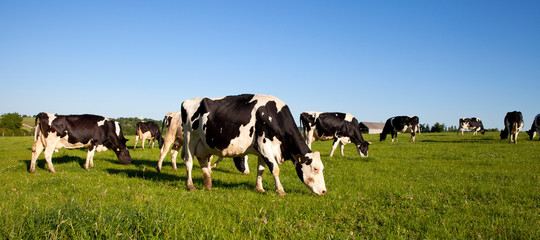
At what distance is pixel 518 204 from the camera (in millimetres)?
6922

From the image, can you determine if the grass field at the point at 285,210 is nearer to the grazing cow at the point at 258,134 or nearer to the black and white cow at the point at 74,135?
the grazing cow at the point at 258,134

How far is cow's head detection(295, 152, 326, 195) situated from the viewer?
7.52 meters

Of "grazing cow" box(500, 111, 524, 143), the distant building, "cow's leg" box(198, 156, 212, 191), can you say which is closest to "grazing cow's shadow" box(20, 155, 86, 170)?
"cow's leg" box(198, 156, 212, 191)

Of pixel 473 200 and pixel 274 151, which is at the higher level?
pixel 274 151

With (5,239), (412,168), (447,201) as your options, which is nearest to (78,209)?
(5,239)

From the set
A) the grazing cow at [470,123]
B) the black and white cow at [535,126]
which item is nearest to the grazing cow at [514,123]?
the black and white cow at [535,126]

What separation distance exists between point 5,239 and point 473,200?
28.1 ft

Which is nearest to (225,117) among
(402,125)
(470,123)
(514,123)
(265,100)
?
(265,100)

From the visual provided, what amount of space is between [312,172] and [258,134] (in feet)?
5.16

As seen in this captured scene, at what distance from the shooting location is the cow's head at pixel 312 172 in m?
7.52

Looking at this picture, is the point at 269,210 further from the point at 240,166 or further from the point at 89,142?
the point at 89,142

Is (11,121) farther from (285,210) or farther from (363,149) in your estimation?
(285,210)

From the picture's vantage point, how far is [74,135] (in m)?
12.9

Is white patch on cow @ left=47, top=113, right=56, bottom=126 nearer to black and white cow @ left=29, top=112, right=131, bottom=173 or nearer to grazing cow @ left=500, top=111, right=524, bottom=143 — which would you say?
black and white cow @ left=29, top=112, right=131, bottom=173
